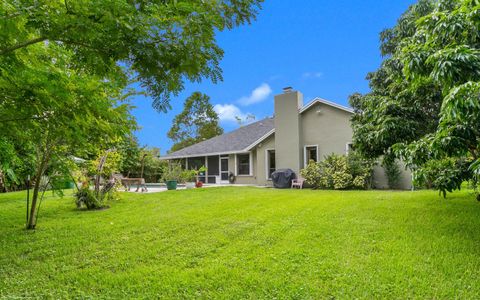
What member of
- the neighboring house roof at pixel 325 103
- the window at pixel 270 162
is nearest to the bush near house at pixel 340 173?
the neighboring house roof at pixel 325 103

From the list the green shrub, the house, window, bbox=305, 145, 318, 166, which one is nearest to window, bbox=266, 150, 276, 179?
the house

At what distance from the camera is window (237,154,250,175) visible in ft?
69.3

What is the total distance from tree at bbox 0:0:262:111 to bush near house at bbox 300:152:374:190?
12565 mm

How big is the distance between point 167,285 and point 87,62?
3156 millimetres

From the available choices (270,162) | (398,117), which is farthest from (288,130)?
(398,117)

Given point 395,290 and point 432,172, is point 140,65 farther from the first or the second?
point 432,172

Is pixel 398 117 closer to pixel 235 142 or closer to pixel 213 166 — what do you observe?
pixel 235 142

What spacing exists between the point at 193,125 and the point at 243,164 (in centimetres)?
2356

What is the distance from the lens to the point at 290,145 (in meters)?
17.9

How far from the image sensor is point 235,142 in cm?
2306

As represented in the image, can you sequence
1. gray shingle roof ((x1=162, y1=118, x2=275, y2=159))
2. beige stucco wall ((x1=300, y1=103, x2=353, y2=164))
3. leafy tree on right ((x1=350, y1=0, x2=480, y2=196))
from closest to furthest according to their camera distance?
leafy tree on right ((x1=350, y1=0, x2=480, y2=196)), beige stucco wall ((x1=300, y1=103, x2=353, y2=164)), gray shingle roof ((x1=162, y1=118, x2=275, y2=159))

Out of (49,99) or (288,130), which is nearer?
(49,99)

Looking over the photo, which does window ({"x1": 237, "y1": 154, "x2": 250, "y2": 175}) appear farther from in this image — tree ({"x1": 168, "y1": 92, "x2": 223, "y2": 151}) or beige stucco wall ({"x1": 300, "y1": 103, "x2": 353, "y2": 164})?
tree ({"x1": 168, "y1": 92, "x2": 223, "y2": 151})

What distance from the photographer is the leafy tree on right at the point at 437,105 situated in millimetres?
4391
